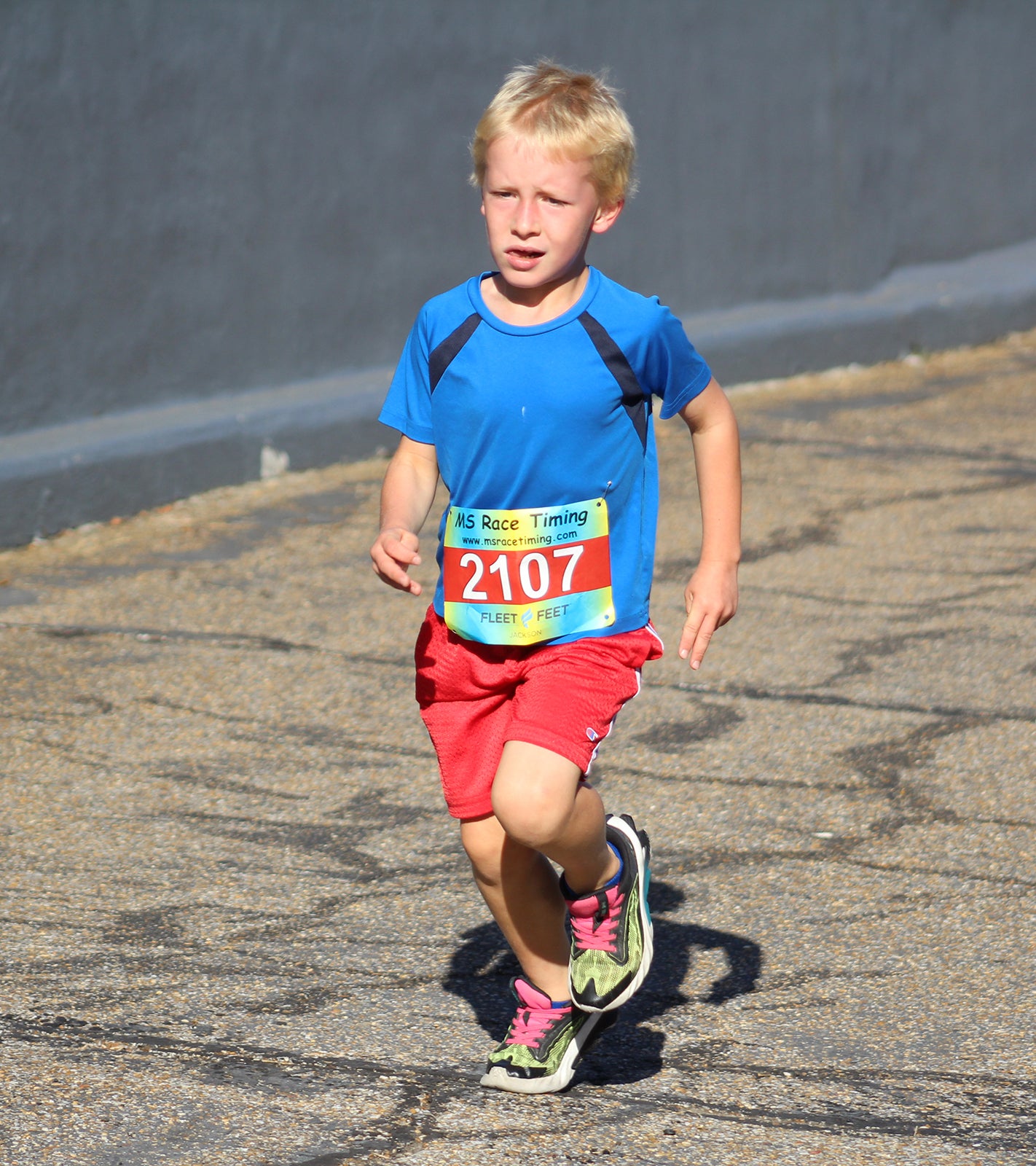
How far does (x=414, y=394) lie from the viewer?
9.30ft

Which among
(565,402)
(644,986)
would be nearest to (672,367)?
(565,402)

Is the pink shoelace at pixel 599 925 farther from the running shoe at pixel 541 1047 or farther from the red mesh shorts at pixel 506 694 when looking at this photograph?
the red mesh shorts at pixel 506 694

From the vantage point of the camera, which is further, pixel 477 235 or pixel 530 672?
pixel 477 235

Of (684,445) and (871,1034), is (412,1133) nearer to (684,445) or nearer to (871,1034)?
→ (871,1034)

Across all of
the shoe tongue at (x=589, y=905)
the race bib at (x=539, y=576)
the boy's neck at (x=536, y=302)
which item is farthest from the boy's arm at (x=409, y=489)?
the shoe tongue at (x=589, y=905)

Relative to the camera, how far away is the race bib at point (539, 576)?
272cm

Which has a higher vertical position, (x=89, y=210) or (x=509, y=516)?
(x=89, y=210)

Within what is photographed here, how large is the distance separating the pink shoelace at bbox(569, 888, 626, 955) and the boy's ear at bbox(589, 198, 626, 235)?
109cm

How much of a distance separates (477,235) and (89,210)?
7.06 ft

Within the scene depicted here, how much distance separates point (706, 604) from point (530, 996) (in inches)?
28.7

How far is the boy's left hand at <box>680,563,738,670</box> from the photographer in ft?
8.91

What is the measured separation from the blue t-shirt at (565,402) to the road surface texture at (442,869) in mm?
795

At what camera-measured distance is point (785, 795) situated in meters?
4.07

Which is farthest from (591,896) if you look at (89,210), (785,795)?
(89,210)
